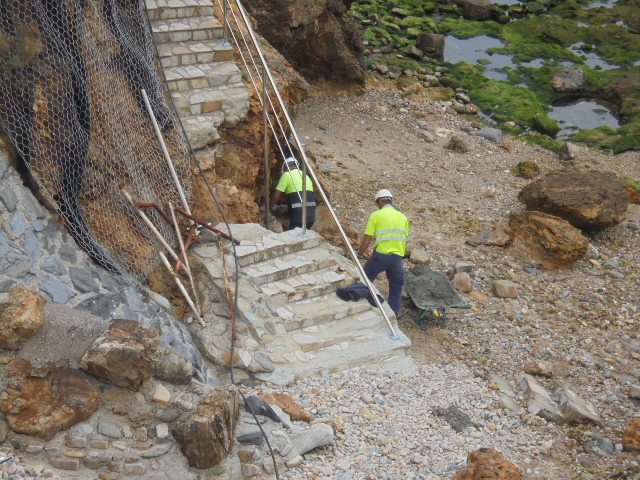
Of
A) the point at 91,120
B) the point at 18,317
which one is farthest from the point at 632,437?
the point at 91,120

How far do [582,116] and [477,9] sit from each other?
668 cm

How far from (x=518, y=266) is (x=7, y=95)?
27.1ft

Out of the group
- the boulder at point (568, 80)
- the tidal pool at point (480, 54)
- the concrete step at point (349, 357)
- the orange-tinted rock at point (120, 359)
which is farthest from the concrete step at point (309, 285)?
the boulder at point (568, 80)

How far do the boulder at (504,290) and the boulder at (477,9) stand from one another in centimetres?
1665

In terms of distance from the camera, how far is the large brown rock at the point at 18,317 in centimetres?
572

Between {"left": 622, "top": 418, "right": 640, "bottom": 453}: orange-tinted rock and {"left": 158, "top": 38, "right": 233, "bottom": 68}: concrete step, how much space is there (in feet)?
22.2

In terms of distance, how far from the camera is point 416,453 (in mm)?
6875

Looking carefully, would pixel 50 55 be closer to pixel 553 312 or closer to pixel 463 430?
pixel 463 430

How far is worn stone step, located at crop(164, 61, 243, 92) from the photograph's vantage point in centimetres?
988

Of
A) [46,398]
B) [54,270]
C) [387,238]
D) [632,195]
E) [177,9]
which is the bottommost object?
[632,195]

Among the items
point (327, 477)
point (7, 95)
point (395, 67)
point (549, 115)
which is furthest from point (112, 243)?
point (549, 115)

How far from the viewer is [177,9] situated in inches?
411

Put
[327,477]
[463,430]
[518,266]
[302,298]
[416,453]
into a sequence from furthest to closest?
[518,266] → [302,298] → [463,430] → [416,453] → [327,477]

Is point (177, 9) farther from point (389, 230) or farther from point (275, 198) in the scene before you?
point (389, 230)
